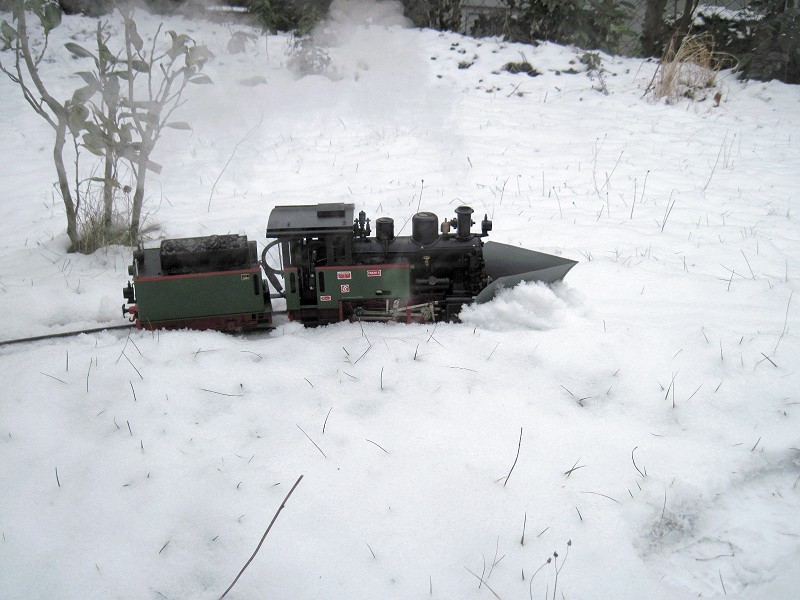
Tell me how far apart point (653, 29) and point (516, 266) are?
9902 mm

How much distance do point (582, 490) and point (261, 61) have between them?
10.4 metres

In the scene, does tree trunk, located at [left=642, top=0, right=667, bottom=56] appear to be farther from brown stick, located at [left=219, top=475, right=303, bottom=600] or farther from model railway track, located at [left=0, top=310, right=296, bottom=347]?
brown stick, located at [left=219, top=475, right=303, bottom=600]

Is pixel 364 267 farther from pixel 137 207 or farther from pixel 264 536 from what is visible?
pixel 137 207

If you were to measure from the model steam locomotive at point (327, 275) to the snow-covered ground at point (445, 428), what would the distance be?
160 mm

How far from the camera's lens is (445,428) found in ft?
10.5

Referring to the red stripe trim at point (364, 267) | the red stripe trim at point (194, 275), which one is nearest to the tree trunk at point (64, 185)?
the red stripe trim at point (194, 275)

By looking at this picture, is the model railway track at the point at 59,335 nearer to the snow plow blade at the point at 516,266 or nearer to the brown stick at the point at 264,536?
the brown stick at the point at 264,536

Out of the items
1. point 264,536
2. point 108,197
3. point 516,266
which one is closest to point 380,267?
point 516,266

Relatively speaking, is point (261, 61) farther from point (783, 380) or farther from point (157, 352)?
point (783, 380)

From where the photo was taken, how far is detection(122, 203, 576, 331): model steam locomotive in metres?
4.05

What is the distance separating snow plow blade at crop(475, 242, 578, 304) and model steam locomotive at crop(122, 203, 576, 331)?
13mm

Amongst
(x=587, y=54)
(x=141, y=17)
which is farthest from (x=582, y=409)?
(x=141, y=17)

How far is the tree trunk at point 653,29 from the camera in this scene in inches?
463

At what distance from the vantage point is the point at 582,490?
111 inches
